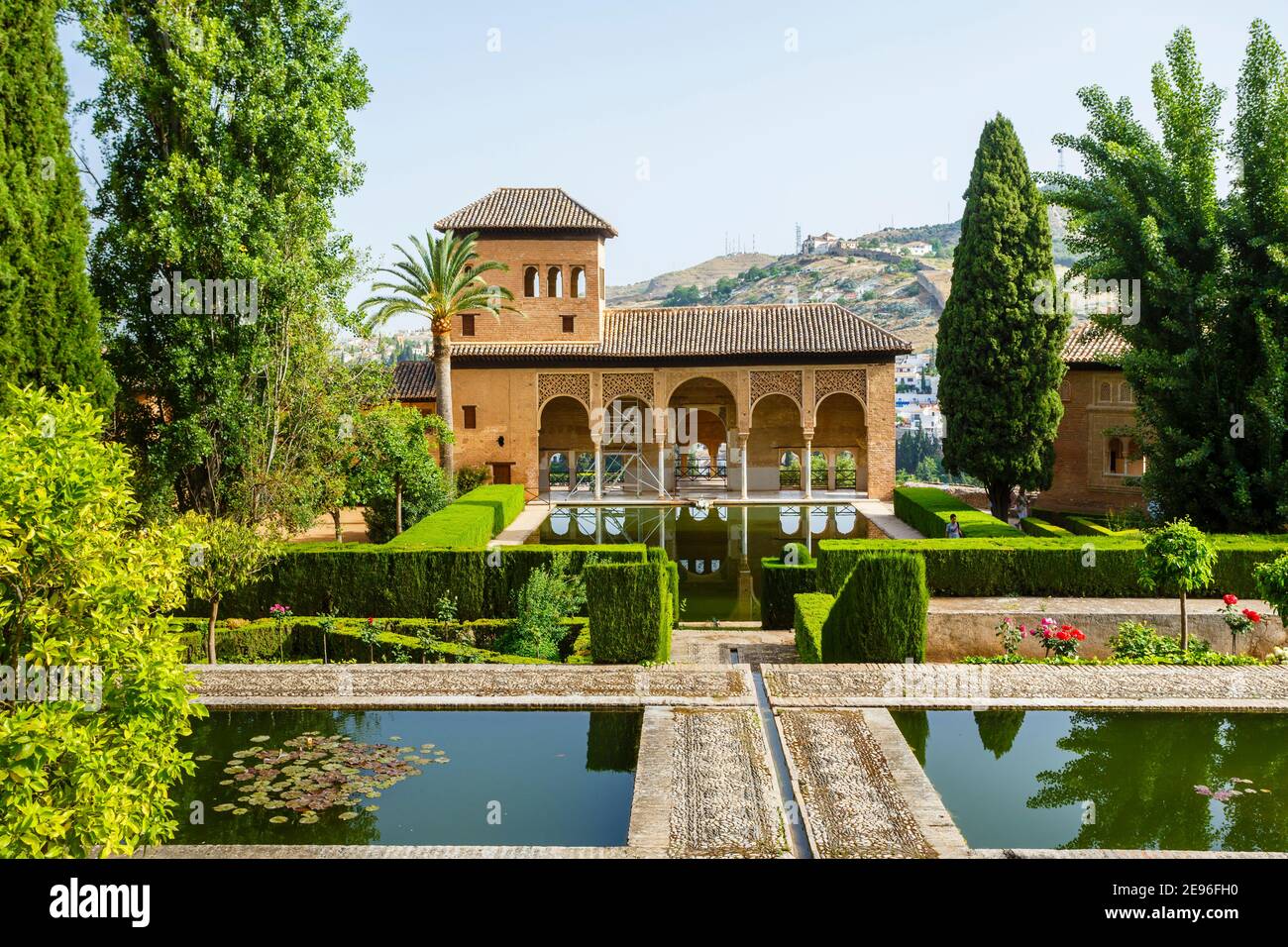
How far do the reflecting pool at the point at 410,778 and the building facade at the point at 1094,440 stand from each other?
20483 mm

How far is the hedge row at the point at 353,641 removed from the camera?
38.4ft

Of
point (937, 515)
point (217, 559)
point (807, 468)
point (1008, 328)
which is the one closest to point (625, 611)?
point (217, 559)

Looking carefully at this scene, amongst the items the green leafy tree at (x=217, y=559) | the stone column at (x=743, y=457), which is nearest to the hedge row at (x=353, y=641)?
the green leafy tree at (x=217, y=559)

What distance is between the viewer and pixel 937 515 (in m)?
19.4

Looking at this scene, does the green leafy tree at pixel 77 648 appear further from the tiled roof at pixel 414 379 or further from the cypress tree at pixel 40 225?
the tiled roof at pixel 414 379

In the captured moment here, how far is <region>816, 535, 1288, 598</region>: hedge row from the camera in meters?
13.5

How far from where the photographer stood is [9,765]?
15.9ft

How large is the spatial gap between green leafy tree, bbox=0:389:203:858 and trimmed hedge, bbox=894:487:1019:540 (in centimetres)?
1280

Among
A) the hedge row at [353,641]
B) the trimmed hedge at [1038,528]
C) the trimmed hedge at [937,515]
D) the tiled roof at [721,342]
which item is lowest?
the hedge row at [353,641]

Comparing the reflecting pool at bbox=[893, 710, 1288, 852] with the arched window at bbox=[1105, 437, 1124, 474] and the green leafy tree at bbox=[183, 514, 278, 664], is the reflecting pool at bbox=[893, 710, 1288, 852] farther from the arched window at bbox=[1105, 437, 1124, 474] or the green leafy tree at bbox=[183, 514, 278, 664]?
the arched window at bbox=[1105, 437, 1124, 474]

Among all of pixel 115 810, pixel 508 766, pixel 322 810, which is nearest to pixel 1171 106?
pixel 508 766

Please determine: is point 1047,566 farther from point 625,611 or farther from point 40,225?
point 40,225
